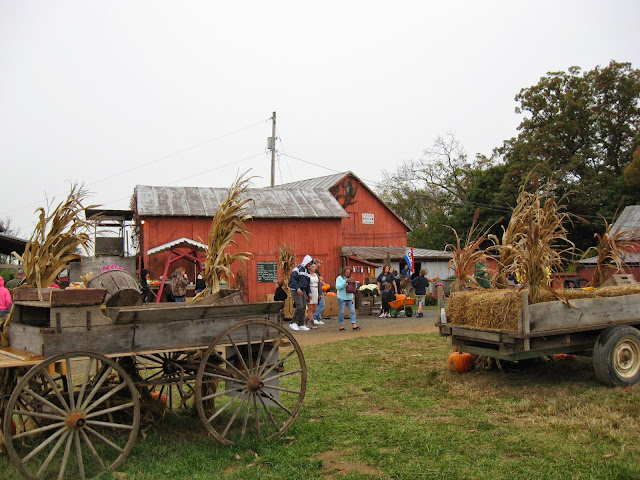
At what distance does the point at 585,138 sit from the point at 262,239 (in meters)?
25.2

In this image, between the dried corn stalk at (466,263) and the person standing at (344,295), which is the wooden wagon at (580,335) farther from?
the person standing at (344,295)

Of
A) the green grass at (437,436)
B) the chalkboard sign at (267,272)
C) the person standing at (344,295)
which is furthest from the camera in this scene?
the chalkboard sign at (267,272)

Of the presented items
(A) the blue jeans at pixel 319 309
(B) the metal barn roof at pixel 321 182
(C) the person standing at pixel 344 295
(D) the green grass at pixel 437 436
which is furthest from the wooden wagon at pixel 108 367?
(B) the metal barn roof at pixel 321 182

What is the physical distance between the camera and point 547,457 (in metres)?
5.28

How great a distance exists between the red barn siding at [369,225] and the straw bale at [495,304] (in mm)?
25037

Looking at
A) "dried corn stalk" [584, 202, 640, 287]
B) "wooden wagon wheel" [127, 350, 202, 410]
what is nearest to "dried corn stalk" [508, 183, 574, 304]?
"dried corn stalk" [584, 202, 640, 287]

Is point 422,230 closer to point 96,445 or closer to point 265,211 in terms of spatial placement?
point 265,211

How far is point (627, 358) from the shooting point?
7.94 meters

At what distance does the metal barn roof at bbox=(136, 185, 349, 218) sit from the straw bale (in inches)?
553

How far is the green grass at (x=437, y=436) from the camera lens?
5.12 meters

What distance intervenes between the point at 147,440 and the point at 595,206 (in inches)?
1423

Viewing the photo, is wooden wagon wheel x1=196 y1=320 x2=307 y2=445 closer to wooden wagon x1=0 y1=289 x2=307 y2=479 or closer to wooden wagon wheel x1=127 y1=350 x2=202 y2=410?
wooden wagon x1=0 y1=289 x2=307 y2=479

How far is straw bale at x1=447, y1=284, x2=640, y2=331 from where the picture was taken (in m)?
7.66

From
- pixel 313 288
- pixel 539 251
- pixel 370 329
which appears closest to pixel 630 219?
pixel 370 329
